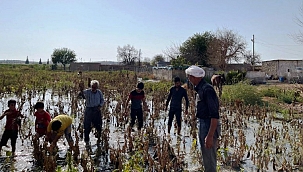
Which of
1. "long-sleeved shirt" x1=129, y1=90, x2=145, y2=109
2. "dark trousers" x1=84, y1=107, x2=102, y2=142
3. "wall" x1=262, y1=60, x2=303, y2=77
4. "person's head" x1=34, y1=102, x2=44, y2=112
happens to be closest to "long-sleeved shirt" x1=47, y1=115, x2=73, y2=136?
"person's head" x1=34, y1=102, x2=44, y2=112

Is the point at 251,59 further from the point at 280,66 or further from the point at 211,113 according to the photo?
the point at 211,113

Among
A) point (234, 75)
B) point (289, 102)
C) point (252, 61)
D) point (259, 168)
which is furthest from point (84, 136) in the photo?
point (252, 61)

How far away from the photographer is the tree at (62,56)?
2345 inches

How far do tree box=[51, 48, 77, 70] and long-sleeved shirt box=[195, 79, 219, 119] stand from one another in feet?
194

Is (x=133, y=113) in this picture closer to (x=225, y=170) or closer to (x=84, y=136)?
(x=84, y=136)

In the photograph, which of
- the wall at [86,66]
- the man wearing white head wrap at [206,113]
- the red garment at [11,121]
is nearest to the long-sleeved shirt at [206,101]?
the man wearing white head wrap at [206,113]

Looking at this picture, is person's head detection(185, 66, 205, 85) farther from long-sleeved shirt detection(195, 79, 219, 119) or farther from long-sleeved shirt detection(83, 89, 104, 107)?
long-sleeved shirt detection(83, 89, 104, 107)

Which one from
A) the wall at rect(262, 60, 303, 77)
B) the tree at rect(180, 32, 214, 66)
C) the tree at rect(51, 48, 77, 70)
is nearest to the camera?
the wall at rect(262, 60, 303, 77)

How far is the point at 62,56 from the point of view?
6012cm

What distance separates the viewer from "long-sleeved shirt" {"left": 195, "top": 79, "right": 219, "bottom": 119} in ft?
12.3

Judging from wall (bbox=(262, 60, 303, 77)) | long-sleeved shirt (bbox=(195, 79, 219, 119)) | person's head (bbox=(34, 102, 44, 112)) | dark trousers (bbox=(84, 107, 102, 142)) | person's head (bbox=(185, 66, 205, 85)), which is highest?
wall (bbox=(262, 60, 303, 77))

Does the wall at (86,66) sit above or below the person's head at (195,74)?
above

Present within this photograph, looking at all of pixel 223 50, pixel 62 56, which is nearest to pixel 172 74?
pixel 223 50

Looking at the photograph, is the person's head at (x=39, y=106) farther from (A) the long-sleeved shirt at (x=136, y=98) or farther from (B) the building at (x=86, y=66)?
(B) the building at (x=86, y=66)
